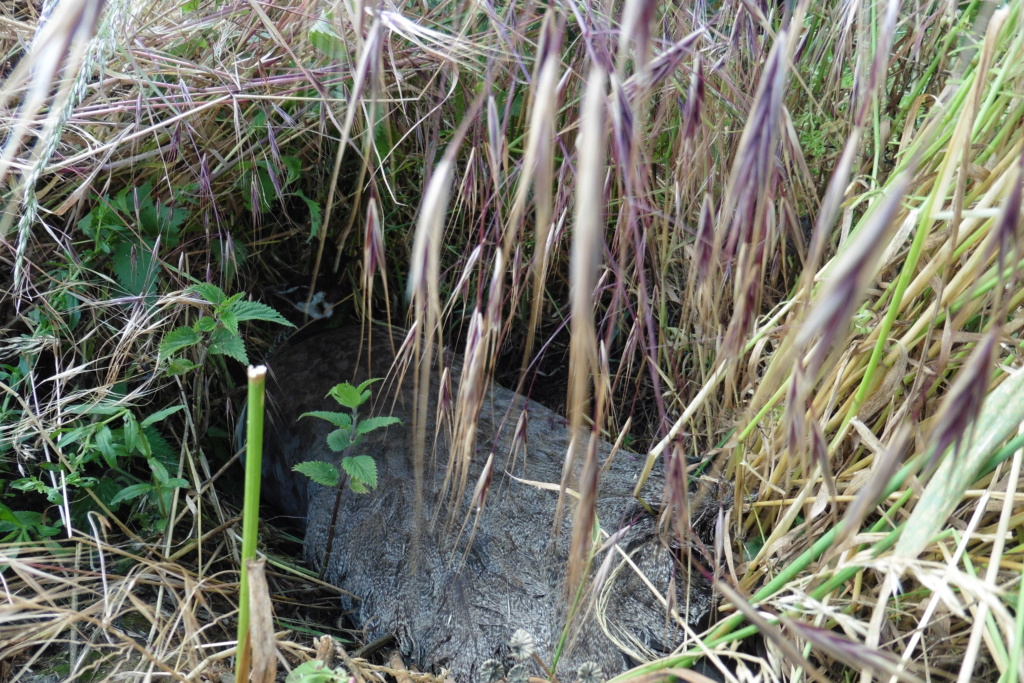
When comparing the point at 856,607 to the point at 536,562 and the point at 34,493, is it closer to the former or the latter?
the point at 536,562

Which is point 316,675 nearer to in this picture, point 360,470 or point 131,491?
point 360,470

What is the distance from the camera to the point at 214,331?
1362mm

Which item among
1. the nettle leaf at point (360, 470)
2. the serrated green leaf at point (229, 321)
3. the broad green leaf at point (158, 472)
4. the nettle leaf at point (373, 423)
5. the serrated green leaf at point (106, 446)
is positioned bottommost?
the broad green leaf at point (158, 472)

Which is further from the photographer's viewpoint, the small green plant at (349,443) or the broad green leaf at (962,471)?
the small green plant at (349,443)

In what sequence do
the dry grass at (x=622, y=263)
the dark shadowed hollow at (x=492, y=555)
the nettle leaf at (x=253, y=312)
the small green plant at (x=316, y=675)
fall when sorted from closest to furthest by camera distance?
the dry grass at (x=622, y=263) < the small green plant at (x=316, y=675) < the dark shadowed hollow at (x=492, y=555) < the nettle leaf at (x=253, y=312)

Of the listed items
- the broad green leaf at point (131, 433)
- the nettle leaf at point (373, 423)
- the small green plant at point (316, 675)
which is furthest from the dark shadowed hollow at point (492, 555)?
the broad green leaf at point (131, 433)

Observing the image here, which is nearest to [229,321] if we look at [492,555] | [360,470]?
[360,470]

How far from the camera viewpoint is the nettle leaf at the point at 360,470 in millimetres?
1264

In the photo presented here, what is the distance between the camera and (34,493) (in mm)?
1398

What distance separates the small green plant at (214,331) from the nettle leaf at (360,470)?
263 millimetres

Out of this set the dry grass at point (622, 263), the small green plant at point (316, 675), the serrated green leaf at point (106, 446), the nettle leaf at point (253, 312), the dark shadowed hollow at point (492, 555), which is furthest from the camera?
the nettle leaf at point (253, 312)

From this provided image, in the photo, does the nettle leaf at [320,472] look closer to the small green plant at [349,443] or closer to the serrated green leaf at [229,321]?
the small green plant at [349,443]

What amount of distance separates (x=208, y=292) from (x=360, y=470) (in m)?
0.43

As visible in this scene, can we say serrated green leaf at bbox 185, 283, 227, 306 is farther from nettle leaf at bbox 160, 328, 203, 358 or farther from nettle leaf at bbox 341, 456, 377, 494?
nettle leaf at bbox 341, 456, 377, 494
